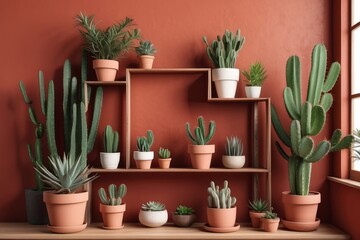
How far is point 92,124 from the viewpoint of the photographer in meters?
3.41

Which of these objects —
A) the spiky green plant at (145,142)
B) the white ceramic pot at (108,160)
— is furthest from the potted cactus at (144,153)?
the white ceramic pot at (108,160)

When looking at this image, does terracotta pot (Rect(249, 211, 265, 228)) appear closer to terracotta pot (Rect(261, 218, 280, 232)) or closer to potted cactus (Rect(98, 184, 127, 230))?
terracotta pot (Rect(261, 218, 280, 232))

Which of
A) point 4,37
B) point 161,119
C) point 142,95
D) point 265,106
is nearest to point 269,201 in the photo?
point 265,106

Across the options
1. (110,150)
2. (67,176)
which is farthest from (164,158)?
(67,176)

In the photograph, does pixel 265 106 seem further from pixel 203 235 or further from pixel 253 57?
pixel 203 235

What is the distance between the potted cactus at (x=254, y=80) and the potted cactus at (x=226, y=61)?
95mm

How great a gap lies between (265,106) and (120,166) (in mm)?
1280

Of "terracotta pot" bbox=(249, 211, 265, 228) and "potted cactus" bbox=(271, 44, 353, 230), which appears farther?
"terracotta pot" bbox=(249, 211, 265, 228)

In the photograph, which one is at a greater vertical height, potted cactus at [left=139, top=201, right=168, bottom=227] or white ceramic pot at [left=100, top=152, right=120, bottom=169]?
white ceramic pot at [left=100, top=152, right=120, bottom=169]

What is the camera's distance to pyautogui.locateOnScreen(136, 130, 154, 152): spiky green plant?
131 inches

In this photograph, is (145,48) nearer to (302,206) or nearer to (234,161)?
(234,161)

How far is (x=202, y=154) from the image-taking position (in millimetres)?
3281

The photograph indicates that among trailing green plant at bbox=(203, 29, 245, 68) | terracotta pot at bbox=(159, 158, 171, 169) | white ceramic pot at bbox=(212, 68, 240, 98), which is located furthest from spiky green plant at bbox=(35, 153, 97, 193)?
trailing green plant at bbox=(203, 29, 245, 68)

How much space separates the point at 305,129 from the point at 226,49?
0.87m
